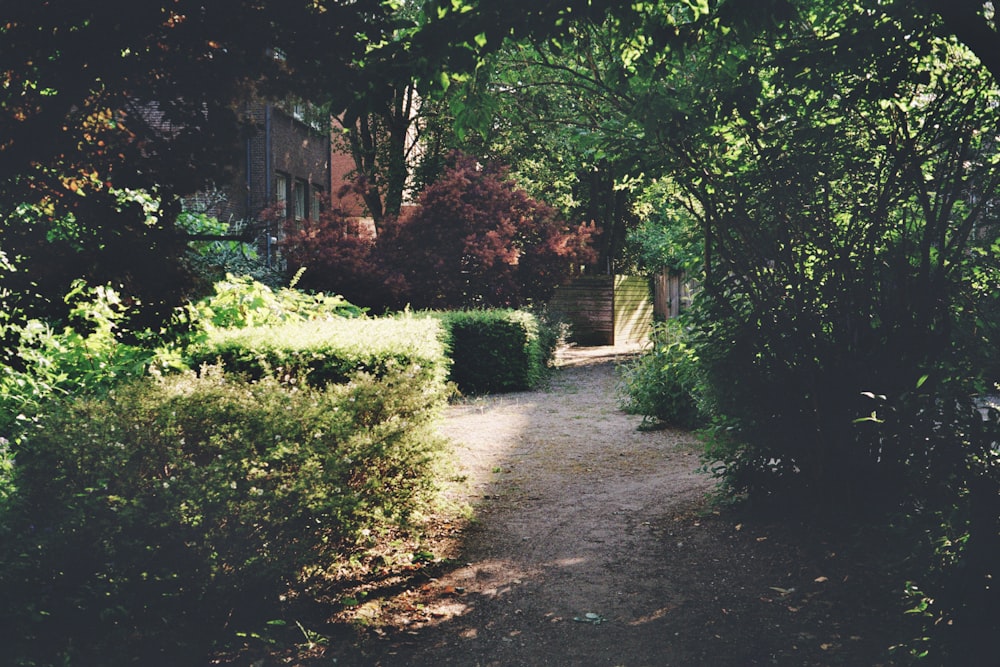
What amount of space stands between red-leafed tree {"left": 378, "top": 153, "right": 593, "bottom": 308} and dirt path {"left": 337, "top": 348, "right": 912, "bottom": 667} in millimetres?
8158

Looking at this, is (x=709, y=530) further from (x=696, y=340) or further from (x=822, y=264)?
(x=822, y=264)

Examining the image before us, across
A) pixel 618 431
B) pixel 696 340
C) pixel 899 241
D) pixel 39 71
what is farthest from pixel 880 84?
pixel 618 431

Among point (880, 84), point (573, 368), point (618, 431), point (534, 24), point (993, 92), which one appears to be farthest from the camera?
point (573, 368)

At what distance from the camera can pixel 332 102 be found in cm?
391

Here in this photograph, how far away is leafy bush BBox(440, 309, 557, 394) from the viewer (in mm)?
14617

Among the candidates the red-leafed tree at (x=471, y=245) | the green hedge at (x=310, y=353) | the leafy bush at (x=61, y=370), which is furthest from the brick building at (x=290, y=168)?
the green hedge at (x=310, y=353)

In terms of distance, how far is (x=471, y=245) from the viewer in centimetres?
1633

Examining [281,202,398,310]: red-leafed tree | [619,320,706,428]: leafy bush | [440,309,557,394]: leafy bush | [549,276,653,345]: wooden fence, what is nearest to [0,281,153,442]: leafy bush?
[619,320,706,428]: leafy bush

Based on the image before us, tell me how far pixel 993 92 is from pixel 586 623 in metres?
3.78

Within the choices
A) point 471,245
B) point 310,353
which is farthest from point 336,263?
point 310,353

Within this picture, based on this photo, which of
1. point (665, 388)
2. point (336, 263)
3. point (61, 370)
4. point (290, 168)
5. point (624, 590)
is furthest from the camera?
point (290, 168)

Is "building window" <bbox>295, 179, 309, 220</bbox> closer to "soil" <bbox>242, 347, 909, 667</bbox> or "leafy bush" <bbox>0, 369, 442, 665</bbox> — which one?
"soil" <bbox>242, 347, 909, 667</bbox>

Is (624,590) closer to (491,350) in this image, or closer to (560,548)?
(560,548)

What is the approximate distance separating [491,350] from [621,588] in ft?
31.1
